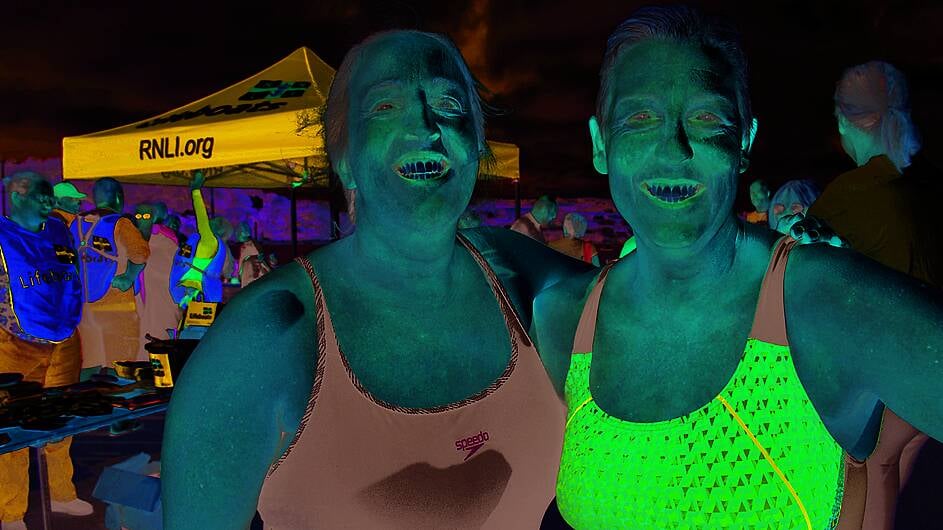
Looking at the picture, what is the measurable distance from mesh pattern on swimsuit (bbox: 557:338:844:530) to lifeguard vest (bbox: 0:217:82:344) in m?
3.31

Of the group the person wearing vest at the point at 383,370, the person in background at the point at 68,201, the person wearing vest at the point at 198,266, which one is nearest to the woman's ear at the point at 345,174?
the person wearing vest at the point at 383,370

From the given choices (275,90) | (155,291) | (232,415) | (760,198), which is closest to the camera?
(232,415)

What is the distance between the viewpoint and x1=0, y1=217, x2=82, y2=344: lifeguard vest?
3.48 metres

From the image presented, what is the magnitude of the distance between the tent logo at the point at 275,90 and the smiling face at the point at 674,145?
4.53 meters

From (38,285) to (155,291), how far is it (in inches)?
92.6

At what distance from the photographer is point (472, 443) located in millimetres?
1249

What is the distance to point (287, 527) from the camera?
1.25 metres

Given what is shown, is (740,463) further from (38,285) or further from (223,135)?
(223,135)

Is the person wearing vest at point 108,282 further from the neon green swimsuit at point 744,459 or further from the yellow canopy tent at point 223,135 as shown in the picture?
the neon green swimsuit at point 744,459

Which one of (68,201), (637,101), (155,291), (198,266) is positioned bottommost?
(155,291)

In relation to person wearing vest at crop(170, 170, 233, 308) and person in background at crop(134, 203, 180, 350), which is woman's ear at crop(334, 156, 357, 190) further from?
person in background at crop(134, 203, 180, 350)

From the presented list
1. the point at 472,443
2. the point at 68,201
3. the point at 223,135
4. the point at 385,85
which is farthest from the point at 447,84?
the point at 68,201

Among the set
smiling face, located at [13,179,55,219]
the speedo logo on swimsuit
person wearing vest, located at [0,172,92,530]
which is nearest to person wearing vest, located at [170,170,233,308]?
person wearing vest, located at [0,172,92,530]

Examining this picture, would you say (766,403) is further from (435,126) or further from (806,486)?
(435,126)
